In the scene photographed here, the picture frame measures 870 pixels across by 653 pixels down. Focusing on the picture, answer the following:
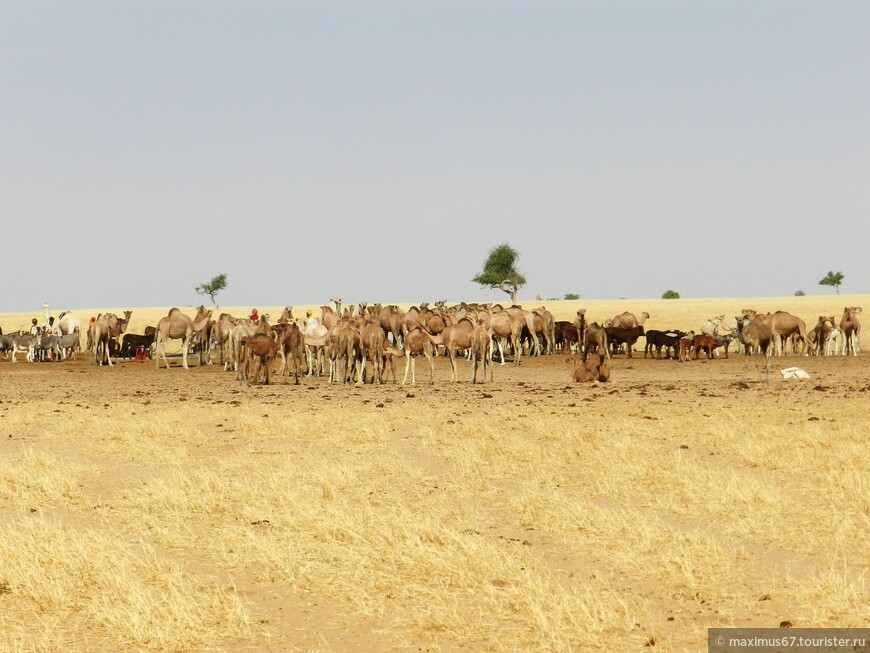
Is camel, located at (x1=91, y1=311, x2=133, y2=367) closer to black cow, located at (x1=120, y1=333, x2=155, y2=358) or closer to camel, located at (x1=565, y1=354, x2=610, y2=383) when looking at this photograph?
black cow, located at (x1=120, y1=333, x2=155, y2=358)

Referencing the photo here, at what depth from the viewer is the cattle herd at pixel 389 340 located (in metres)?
28.8

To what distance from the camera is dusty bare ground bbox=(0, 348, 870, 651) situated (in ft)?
25.4

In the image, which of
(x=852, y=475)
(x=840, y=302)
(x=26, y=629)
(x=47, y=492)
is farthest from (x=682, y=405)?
(x=840, y=302)

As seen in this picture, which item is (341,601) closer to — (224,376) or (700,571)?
(700,571)

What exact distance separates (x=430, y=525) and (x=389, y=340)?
2357 centimetres

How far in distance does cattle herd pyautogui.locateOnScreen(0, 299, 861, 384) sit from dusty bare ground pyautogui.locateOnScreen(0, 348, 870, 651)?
24.0ft

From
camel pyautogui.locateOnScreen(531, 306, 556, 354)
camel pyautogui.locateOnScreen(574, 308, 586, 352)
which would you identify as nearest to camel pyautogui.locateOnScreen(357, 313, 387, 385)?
camel pyautogui.locateOnScreen(574, 308, 586, 352)

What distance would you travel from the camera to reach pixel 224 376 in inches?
1310

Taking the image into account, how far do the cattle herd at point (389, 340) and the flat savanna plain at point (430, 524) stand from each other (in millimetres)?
6546

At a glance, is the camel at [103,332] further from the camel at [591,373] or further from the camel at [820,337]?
the camel at [820,337]

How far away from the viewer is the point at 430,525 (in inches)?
415

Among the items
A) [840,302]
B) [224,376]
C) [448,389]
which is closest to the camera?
[448,389]

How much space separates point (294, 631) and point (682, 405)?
15.4 meters

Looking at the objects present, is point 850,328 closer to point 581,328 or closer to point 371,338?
point 581,328
